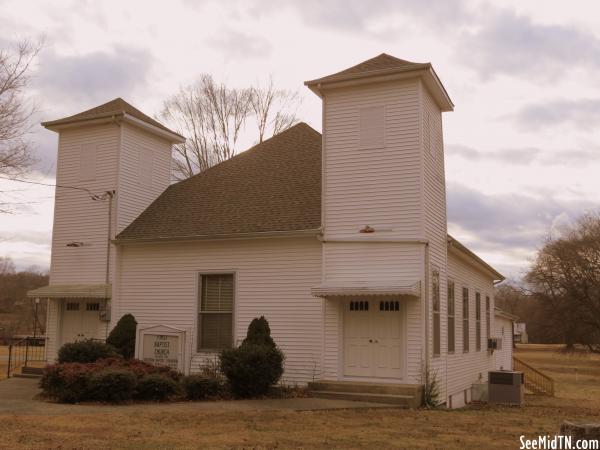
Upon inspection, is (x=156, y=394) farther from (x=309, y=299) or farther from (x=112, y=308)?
(x=112, y=308)

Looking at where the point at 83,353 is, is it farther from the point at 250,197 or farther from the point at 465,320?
the point at 465,320

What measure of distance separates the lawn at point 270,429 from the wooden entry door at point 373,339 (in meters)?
1.87

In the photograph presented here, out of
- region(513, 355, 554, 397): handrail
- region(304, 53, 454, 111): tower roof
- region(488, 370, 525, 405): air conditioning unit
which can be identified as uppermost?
region(304, 53, 454, 111): tower roof

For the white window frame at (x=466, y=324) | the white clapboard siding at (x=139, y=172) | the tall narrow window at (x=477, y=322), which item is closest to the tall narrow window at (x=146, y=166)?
the white clapboard siding at (x=139, y=172)

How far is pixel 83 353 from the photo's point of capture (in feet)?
53.0

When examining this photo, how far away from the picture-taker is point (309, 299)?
16.8 m

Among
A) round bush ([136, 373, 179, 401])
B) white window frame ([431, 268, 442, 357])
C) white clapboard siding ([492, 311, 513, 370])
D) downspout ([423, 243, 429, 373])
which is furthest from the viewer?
white clapboard siding ([492, 311, 513, 370])

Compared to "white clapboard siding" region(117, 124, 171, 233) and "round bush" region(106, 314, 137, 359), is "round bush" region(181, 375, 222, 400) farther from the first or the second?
"white clapboard siding" region(117, 124, 171, 233)

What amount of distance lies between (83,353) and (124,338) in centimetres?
183

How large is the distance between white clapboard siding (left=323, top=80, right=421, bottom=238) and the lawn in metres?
4.61

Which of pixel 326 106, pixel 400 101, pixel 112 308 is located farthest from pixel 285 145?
pixel 112 308

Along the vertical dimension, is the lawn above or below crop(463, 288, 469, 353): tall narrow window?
below

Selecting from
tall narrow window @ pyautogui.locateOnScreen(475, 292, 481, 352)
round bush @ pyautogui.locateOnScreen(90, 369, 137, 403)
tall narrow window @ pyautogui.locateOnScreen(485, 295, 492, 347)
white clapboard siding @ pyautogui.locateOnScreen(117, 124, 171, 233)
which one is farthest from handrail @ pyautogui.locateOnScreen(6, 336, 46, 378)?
tall narrow window @ pyautogui.locateOnScreen(485, 295, 492, 347)

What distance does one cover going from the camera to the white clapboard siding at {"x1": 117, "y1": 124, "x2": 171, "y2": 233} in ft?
66.1
